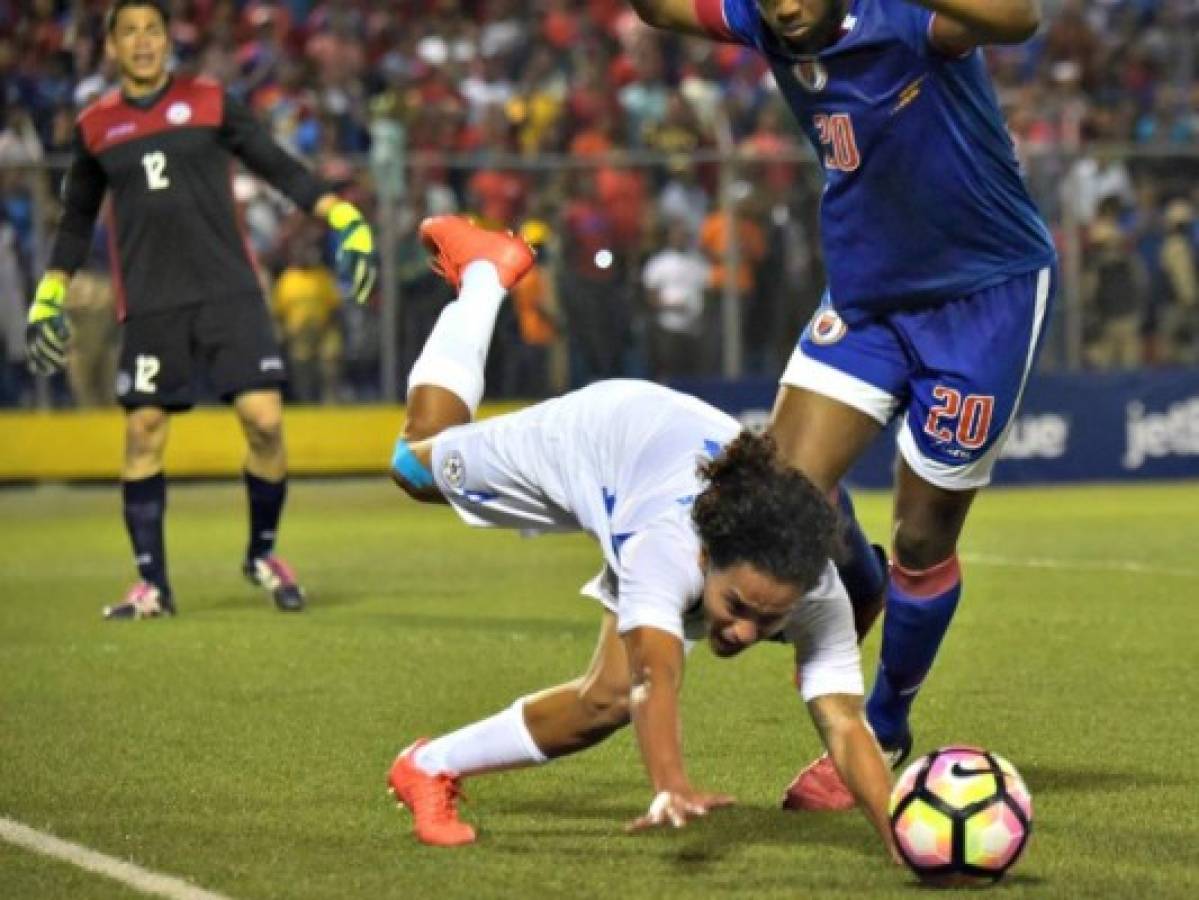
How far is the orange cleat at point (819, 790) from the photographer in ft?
22.2

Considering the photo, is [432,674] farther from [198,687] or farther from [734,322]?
[734,322]

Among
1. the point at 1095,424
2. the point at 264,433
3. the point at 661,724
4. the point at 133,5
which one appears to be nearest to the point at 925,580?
the point at 661,724

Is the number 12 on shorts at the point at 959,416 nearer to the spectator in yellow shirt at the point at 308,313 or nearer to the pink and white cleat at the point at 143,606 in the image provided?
the pink and white cleat at the point at 143,606

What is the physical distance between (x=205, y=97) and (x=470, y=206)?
8.41m

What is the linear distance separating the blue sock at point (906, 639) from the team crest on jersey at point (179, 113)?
550 cm

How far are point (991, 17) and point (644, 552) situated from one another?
172cm

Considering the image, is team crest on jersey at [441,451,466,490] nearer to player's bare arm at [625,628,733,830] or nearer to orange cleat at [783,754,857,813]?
player's bare arm at [625,628,733,830]

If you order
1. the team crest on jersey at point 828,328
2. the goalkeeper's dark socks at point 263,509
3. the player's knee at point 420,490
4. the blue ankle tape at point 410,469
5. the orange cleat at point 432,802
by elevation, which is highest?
the team crest on jersey at point 828,328

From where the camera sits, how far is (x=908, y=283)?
7219 millimetres

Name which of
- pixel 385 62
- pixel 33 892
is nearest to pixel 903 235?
pixel 33 892

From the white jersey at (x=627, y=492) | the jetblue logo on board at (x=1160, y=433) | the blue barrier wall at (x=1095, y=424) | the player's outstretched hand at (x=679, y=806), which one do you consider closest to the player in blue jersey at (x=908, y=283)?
the white jersey at (x=627, y=492)

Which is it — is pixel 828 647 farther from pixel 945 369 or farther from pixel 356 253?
pixel 356 253

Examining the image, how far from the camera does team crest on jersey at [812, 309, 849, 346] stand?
7.31m

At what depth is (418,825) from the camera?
6.39 m
